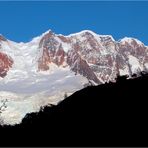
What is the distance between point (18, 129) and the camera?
56594 millimetres

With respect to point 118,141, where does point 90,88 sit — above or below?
above

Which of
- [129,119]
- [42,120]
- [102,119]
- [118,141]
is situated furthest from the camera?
[42,120]

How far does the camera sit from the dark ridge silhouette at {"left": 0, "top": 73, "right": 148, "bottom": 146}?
4109 centimetres

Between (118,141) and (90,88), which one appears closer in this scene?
(118,141)

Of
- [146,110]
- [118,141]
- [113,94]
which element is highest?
[113,94]

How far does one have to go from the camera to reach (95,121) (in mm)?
46438

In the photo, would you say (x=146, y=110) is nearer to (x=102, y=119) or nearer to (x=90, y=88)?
(x=102, y=119)

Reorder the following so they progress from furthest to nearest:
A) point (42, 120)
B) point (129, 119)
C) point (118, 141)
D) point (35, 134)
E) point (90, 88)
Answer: point (90, 88) < point (42, 120) < point (35, 134) < point (129, 119) < point (118, 141)

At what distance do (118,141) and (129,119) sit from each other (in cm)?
375

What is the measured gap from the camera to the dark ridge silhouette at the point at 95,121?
135 ft

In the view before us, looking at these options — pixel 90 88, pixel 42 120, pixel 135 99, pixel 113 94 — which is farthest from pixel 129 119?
pixel 90 88

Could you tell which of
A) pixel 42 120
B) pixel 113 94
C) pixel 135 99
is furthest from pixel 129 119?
pixel 42 120

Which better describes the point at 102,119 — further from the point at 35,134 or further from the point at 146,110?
the point at 35,134

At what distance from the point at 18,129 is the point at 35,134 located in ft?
21.8
